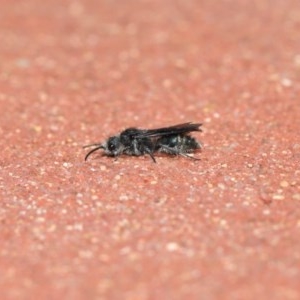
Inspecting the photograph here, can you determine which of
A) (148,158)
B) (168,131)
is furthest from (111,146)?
(168,131)

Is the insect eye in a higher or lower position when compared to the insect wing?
lower

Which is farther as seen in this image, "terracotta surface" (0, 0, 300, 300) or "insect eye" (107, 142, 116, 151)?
"insect eye" (107, 142, 116, 151)

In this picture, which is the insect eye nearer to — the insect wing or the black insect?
the black insect

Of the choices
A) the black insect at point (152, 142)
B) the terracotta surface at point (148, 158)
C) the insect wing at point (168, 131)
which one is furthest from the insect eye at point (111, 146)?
the insect wing at point (168, 131)

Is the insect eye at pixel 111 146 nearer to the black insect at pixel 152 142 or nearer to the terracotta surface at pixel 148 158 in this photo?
the black insect at pixel 152 142

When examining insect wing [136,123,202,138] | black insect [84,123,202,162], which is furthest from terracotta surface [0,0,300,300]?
insect wing [136,123,202,138]

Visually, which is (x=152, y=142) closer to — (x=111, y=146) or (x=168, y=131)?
(x=168, y=131)
